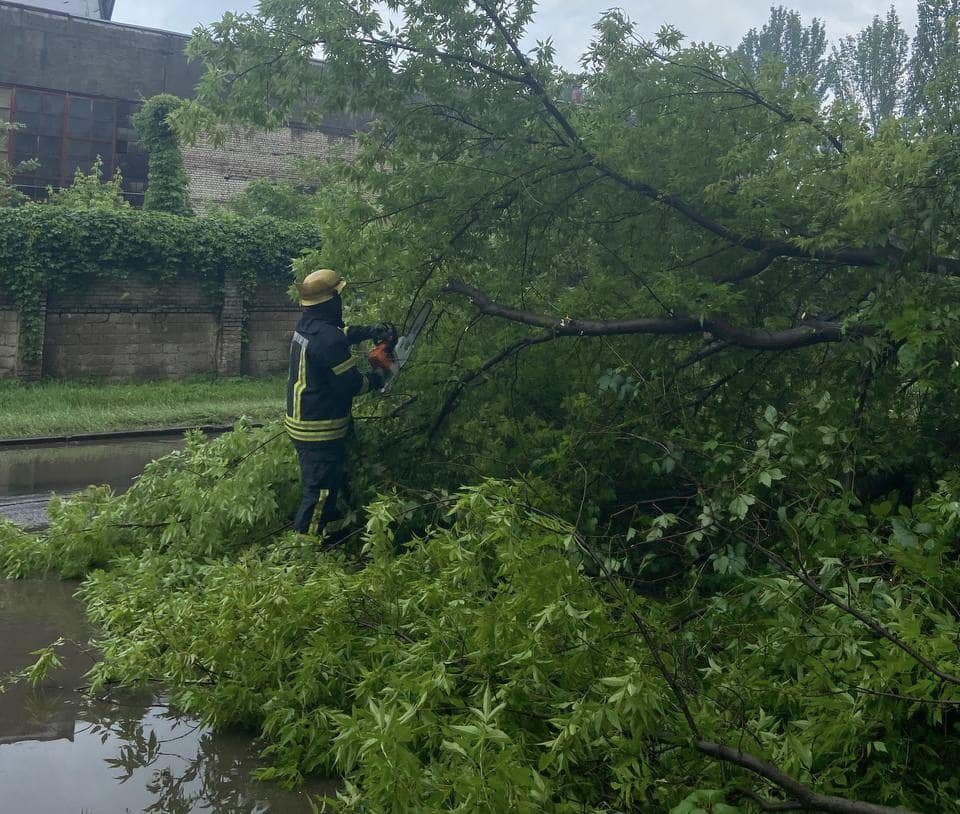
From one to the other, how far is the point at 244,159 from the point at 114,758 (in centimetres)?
2774

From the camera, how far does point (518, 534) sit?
4.52 m

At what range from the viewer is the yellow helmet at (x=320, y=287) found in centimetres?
688

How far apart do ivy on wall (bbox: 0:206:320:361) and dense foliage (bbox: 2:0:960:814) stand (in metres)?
12.4

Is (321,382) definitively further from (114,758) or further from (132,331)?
(132,331)

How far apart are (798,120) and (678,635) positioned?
12.0 feet

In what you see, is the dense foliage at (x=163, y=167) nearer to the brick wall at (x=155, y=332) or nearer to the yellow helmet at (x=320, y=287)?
the brick wall at (x=155, y=332)

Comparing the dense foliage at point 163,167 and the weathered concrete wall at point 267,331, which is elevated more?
the dense foliage at point 163,167

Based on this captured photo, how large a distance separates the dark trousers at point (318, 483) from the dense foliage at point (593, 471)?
204mm

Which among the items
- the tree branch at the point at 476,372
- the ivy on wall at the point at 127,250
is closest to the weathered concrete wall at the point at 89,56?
the ivy on wall at the point at 127,250

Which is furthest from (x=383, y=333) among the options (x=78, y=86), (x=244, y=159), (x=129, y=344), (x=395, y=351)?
(x=244, y=159)

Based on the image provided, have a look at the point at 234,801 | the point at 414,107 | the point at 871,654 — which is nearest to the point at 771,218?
the point at 414,107

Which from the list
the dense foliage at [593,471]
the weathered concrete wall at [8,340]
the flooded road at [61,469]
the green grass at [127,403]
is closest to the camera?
the dense foliage at [593,471]

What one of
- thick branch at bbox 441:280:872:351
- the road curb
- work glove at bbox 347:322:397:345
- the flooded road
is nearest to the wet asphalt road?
the flooded road

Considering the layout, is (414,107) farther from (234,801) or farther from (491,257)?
(234,801)
